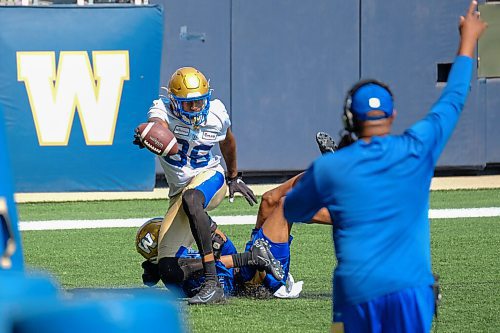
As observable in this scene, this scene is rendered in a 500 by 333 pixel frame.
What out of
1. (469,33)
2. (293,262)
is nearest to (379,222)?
(469,33)

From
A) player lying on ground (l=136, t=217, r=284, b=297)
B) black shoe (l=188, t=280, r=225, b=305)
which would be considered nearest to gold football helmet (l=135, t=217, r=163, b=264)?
player lying on ground (l=136, t=217, r=284, b=297)

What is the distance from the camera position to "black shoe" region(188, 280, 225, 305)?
7.08 metres

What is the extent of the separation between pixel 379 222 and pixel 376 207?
0.18 feet

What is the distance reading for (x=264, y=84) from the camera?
14.9 m

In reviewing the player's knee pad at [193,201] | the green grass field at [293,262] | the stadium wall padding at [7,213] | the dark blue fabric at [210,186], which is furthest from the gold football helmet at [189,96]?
the stadium wall padding at [7,213]

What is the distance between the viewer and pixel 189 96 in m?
7.39

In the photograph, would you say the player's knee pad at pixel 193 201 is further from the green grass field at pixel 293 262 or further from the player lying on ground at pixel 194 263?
the green grass field at pixel 293 262

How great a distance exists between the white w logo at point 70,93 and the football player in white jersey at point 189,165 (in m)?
6.25

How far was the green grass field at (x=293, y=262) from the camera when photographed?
21.4ft

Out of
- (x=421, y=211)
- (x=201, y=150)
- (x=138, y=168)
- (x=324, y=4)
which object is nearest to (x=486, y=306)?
(x=201, y=150)

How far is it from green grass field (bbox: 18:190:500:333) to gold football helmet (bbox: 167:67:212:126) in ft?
4.28

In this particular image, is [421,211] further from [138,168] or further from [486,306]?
[138,168]

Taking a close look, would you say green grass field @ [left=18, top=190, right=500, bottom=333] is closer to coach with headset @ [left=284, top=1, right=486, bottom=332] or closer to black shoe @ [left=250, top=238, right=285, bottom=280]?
black shoe @ [left=250, top=238, right=285, bottom=280]

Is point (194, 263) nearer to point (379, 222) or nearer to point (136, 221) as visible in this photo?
point (379, 222)
